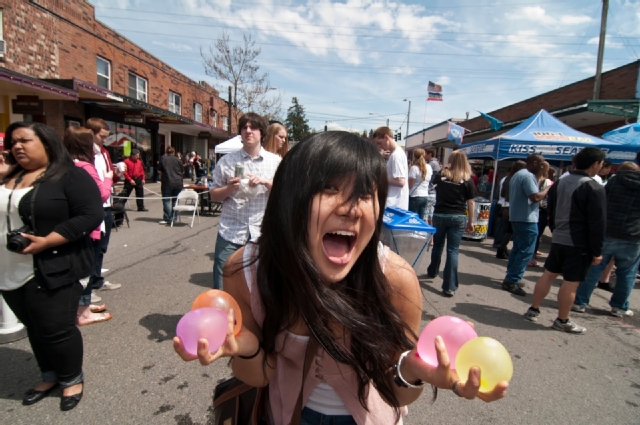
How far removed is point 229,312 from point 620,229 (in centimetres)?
500

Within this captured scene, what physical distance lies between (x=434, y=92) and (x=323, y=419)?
31946 millimetres

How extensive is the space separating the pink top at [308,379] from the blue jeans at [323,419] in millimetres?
49

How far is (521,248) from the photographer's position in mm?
4902

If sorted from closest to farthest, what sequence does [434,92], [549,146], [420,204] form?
[420,204] → [549,146] → [434,92]

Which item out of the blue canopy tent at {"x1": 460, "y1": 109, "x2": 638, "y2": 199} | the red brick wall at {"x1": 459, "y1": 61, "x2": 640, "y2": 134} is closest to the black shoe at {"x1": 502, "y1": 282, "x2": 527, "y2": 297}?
the blue canopy tent at {"x1": 460, "y1": 109, "x2": 638, "y2": 199}

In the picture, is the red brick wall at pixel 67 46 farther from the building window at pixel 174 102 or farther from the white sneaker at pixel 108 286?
the white sneaker at pixel 108 286

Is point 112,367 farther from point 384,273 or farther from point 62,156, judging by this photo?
point 384,273

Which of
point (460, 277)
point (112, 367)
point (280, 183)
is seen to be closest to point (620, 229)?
point (460, 277)

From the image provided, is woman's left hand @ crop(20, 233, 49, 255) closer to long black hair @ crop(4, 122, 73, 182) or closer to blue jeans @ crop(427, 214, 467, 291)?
long black hair @ crop(4, 122, 73, 182)

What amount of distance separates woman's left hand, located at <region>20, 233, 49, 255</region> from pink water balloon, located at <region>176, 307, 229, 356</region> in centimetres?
173

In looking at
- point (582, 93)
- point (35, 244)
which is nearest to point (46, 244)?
point (35, 244)

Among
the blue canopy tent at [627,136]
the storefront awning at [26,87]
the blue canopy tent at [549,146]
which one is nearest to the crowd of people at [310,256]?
the blue canopy tent at [549,146]

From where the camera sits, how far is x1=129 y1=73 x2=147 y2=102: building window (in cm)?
1639

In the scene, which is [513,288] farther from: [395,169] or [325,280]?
[325,280]
